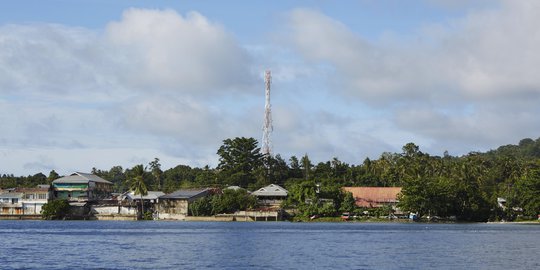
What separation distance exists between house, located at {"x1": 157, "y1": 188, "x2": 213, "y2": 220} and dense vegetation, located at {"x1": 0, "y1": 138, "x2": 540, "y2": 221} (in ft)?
Answer: 30.3

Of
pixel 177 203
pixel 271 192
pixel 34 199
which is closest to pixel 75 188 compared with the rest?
pixel 34 199

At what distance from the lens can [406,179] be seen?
402 ft

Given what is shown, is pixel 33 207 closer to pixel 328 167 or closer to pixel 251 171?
pixel 251 171

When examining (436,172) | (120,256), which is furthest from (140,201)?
(120,256)

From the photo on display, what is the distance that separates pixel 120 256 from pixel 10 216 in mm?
103980

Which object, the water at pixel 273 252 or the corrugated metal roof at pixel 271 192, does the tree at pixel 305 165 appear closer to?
Answer: the corrugated metal roof at pixel 271 192

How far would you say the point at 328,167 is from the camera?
533 ft

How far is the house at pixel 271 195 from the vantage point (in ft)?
468

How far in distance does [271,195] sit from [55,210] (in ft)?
139

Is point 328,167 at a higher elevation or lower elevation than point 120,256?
higher

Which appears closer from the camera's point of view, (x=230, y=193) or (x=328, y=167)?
(x=230, y=193)

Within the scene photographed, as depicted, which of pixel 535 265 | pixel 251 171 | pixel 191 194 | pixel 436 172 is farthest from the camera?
pixel 251 171

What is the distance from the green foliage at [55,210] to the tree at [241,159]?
37361 millimetres

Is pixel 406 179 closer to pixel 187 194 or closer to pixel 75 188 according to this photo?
pixel 187 194
